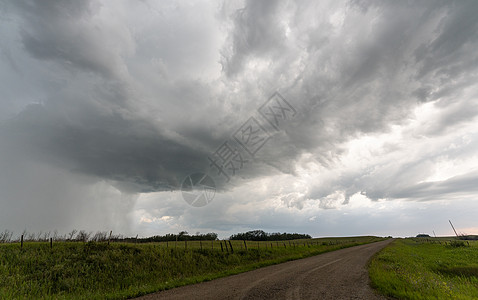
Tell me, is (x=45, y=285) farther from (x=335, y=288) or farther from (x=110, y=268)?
(x=335, y=288)

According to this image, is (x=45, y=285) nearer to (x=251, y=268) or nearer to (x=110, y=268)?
(x=110, y=268)

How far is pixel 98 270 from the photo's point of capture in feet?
57.2

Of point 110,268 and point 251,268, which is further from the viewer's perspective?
point 251,268

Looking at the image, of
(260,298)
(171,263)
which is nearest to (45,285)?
(171,263)

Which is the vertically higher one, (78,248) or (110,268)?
(78,248)

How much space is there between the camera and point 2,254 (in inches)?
696

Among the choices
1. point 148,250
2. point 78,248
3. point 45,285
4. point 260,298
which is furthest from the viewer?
point 148,250

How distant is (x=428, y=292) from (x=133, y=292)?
48.1 feet

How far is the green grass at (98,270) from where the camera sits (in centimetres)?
1324

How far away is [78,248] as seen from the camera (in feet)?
69.9

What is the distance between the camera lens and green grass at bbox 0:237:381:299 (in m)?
13.2

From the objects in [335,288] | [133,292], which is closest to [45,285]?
[133,292]

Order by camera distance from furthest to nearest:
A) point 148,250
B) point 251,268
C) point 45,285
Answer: point 148,250, point 251,268, point 45,285

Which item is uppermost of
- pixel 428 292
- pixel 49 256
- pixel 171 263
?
pixel 49 256
